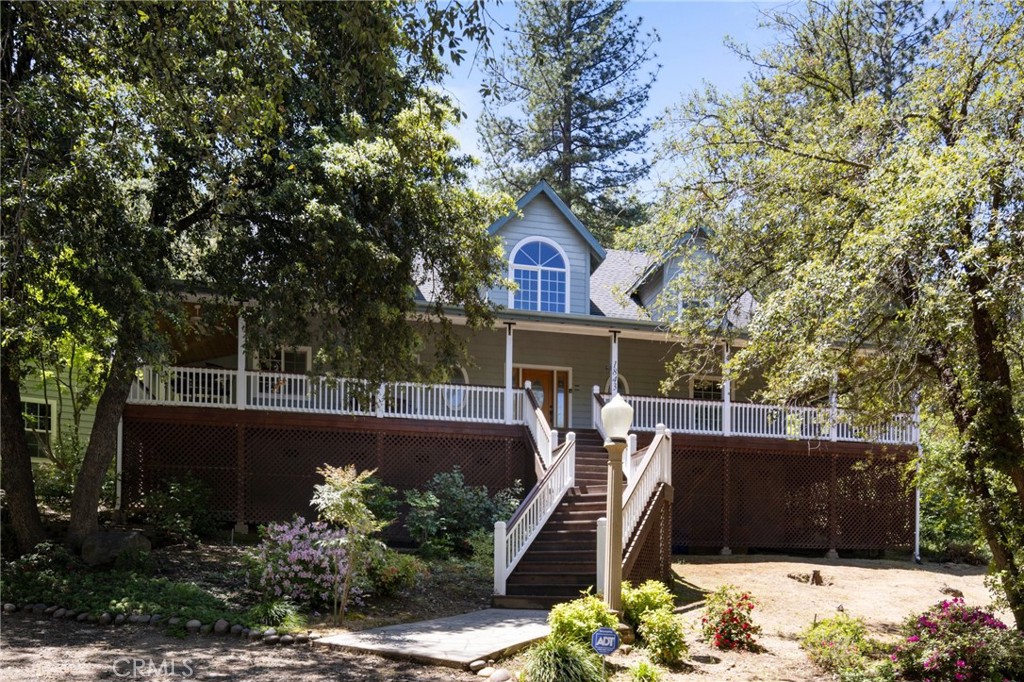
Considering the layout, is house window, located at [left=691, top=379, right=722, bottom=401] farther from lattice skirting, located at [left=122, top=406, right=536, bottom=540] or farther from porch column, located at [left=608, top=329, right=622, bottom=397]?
lattice skirting, located at [left=122, top=406, right=536, bottom=540]

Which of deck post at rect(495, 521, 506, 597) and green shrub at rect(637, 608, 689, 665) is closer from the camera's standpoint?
green shrub at rect(637, 608, 689, 665)

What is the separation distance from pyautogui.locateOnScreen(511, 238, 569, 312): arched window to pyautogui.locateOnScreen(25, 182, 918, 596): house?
0.10ft

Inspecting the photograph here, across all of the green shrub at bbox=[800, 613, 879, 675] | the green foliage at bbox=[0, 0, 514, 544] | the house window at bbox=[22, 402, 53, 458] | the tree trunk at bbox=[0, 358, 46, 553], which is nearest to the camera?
the green foliage at bbox=[0, 0, 514, 544]

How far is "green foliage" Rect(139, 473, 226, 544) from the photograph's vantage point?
15.3 m

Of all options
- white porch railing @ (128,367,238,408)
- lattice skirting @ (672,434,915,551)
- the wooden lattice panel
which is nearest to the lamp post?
the wooden lattice panel

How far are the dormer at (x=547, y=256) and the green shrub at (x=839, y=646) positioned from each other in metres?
10.8

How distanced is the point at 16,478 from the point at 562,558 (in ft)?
26.1

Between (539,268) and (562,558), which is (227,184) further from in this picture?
(539,268)

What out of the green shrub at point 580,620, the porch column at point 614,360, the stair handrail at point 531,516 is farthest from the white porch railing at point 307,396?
the green shrub at point 580,620

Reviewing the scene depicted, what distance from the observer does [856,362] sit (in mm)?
11500

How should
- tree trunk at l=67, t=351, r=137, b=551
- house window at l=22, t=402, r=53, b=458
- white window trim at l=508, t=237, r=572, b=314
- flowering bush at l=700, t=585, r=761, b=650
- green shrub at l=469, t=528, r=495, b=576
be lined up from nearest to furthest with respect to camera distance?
flowering bush at l=700, t=585, r=761, b=650, tree trunk at l=67, t=351, r=137, b=551, green shrub at l=469, t=528, r=495, b=576, house window at l=22, t=402, r=53, b=458, white window trim at l=508, t=237, r=572, b=314

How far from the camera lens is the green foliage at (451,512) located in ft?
53.5

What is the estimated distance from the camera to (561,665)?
27.6 ft

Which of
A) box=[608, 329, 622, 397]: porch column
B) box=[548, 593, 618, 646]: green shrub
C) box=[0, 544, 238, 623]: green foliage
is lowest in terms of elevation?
box=[0, 544, 238, 623]: green foliage
